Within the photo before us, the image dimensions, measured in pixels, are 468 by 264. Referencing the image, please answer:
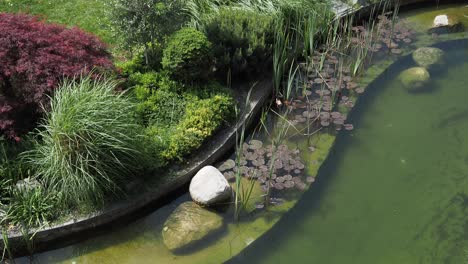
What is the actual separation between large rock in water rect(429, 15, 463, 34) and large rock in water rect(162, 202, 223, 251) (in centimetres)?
529

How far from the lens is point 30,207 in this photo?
17.3 feet

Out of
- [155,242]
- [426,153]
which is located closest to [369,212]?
[426,153]

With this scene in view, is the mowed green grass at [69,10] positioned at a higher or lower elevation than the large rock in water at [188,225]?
higher

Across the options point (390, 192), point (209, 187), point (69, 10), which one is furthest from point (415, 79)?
point (69, 10)

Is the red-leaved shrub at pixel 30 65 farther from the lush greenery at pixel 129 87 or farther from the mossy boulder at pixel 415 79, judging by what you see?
the mossy boulder at pixel 415 79

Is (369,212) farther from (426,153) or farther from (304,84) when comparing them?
(304,84)

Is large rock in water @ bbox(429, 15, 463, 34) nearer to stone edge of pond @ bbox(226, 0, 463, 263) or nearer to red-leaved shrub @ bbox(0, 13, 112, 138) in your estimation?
stone edge of pond @ bbox(226, 0, 463, 263)

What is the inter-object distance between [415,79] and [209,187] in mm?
3689

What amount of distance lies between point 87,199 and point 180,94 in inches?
72.0

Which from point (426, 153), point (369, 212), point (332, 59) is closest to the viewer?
point (369, 212)

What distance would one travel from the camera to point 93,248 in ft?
17.6

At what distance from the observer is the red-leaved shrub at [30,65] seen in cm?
553

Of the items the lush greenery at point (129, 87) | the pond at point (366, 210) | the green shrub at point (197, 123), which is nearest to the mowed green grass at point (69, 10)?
the lush greenery at point (129, 87)

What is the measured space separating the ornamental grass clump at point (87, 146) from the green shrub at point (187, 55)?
0.97 m
